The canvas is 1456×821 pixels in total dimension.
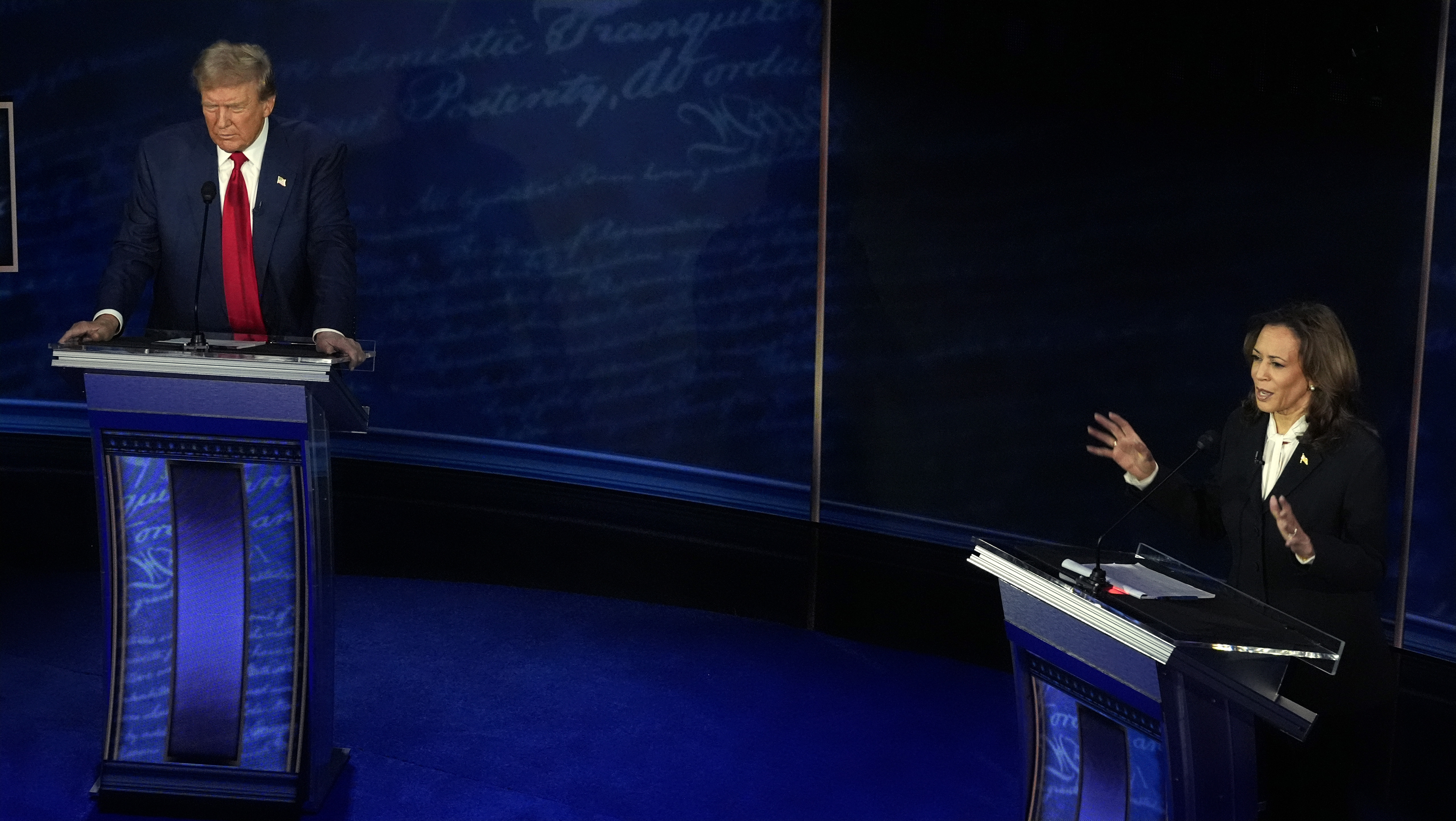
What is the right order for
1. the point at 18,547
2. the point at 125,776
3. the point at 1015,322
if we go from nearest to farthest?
the point at 125,776
the point at 1015,322
the point at 18,547

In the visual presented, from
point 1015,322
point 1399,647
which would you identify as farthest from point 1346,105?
point 1399,647

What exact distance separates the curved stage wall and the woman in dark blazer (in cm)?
85

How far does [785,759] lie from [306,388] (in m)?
1.61

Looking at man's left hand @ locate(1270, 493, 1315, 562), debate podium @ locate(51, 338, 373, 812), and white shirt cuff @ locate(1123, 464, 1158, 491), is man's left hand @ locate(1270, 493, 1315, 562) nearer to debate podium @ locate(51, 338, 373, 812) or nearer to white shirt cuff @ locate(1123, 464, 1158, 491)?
white shirt cuff @ locate(1123, 464, 1158, 491)

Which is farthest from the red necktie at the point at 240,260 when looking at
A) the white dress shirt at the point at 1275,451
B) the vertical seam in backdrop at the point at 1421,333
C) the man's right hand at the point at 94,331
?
the vertical seam in backdrop at the point at 1421,333

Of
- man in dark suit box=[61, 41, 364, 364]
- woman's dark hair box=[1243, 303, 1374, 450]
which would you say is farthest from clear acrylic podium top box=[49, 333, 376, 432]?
woman's dark hair box=[1243, 303, 1374, 450]

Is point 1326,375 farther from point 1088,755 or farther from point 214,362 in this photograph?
point 214,362

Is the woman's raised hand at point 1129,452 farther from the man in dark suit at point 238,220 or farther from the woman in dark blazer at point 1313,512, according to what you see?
the man in dark suit at point 238,220

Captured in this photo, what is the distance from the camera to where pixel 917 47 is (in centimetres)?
428

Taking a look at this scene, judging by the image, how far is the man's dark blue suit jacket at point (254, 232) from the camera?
3.27 metres

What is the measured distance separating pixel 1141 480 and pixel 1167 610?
2.23ft

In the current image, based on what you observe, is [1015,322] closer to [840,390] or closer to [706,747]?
[840,390]

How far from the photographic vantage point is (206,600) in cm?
297

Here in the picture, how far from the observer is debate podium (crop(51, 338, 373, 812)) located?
112 inches
